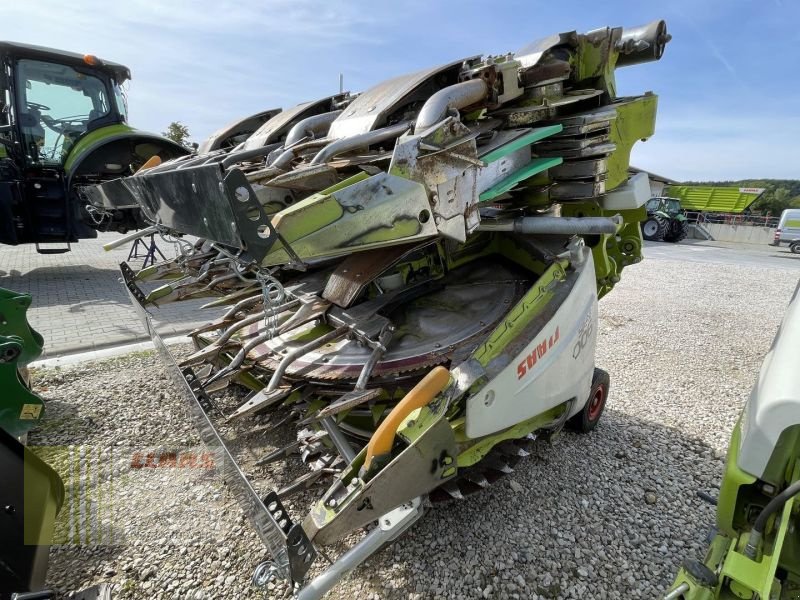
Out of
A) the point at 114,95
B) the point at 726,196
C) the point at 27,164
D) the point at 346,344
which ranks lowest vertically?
the point at 726,196

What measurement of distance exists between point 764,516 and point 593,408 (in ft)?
6.76

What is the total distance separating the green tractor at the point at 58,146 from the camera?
7570 millimetres

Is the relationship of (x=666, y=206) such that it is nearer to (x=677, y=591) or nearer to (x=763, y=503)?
(x=763, y=503)

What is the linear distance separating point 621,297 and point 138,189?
27.2 ft

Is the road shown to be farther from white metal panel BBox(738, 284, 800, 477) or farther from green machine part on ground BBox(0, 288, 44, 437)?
green machine part on ground BBox(0, 288, 44, 437)

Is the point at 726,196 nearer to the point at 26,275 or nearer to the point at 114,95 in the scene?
the point at 114,95

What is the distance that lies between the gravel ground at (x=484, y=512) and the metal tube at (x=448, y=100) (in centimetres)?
206

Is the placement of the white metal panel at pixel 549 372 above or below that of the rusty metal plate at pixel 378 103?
below

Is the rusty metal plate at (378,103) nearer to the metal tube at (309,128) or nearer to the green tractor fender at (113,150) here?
the metal tube at (309,128)

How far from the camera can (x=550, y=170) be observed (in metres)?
2.84

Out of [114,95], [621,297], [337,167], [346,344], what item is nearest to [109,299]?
[114,95]

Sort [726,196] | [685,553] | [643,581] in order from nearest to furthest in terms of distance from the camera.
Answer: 1. [643,581]
2. [685,553]
3. [726,196]

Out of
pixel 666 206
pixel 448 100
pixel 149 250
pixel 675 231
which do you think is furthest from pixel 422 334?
pixel 666 206

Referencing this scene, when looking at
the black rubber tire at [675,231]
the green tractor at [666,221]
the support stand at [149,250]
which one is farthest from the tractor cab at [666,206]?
the support stand at [149,250]
